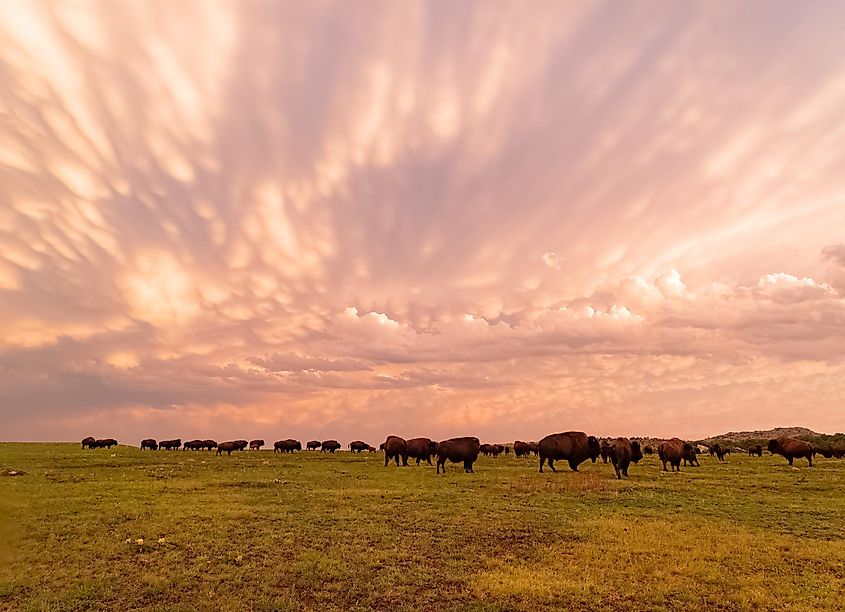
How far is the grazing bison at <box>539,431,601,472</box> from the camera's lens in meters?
38.5

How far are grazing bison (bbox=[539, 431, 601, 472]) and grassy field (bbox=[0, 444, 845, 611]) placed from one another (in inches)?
299

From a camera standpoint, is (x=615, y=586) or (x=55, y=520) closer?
(x=615, y=586)

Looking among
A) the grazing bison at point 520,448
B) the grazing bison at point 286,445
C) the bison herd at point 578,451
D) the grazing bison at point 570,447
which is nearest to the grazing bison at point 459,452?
the bison herd at point 578,451

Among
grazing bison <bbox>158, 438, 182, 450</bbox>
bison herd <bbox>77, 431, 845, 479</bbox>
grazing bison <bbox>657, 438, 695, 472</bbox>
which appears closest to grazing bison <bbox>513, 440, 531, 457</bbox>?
bison herd <bbox>77, 431, 845, 479</bbox>

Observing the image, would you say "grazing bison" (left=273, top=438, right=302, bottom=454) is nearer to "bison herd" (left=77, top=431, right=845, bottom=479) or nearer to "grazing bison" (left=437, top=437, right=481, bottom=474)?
"bison herd" (left=77, top=431, right=845, bottom=479)

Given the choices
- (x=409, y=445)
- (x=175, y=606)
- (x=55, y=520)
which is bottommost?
(x=175, y=606)

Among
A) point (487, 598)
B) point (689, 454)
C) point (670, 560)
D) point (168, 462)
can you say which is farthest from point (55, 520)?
point (689, 454)

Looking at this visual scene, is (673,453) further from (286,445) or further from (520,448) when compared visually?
(286,445)

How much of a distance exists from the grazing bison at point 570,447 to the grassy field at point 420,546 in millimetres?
7586

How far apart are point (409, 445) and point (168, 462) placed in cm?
2218

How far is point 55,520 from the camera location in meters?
20.8

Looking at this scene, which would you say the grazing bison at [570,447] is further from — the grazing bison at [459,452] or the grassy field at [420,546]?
the grassy field at [420,546]

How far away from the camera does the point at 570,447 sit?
38625 millimetres

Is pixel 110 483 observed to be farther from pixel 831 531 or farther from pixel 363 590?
pixel 831 531
